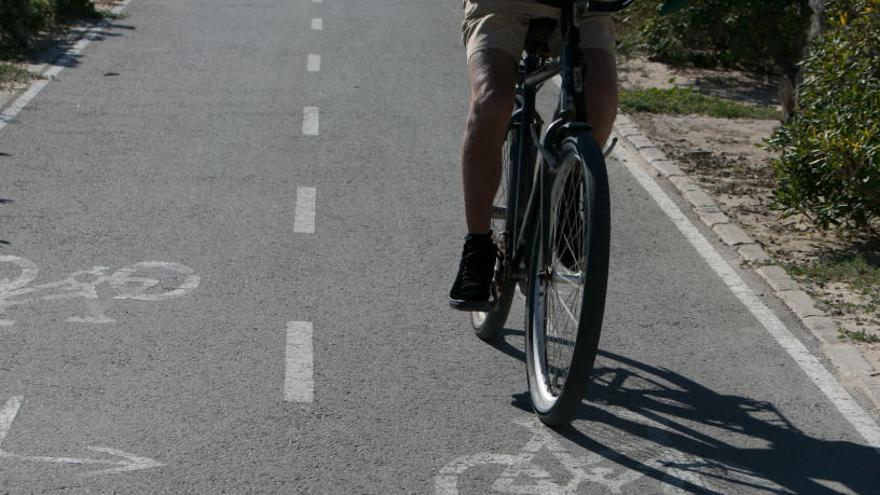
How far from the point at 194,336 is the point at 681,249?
3.12 metres

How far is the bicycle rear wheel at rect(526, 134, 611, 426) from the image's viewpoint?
4.24 meters

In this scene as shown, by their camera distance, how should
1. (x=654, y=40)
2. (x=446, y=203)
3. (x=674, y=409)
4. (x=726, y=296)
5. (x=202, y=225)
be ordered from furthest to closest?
(x=654, y=40)
(x=446, y=203)
(x=202, y=225)
(x=726, y=296)
(x=674, y=409)

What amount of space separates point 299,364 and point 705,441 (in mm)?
1681

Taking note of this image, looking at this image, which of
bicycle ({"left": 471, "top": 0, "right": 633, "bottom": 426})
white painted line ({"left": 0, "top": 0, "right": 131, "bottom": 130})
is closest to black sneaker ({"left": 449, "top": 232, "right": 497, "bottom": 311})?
bicycle ({"left": 471, "top": 0, "right": 633, "bottom": 426})

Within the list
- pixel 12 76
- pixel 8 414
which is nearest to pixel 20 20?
pixel 12 76

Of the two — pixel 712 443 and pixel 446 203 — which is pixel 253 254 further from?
pixel 712 443

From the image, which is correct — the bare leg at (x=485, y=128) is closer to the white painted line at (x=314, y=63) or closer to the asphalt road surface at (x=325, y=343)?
the asphalt road surface at (x=325, y=343)

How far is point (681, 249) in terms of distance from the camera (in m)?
7.45

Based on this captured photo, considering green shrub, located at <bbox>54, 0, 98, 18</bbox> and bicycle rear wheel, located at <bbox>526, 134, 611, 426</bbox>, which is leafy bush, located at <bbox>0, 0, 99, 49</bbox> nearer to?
green shrub, located at <bbox>54, 0, 98, 18</bbox>

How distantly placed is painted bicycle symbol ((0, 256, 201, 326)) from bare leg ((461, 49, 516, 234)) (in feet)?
6.08

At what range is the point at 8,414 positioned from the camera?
4.62 metres

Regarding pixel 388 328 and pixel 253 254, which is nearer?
pixel 388 328

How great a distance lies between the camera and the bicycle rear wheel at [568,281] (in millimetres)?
4238

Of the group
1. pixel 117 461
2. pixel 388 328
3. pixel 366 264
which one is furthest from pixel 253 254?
pixel 117 461
